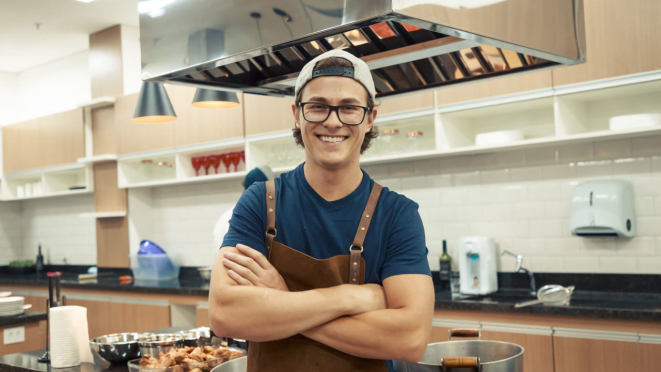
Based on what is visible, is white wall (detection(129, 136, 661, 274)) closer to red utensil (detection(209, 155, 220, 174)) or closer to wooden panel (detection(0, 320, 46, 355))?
wooden panel (detection(0, 320, 46, 355))

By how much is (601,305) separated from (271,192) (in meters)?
2.35

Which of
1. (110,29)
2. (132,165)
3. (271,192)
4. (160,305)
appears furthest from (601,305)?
(110,29)

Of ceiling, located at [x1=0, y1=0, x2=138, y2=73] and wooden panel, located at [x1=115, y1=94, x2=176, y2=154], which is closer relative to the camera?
ceiling, located at [x1=0, y1=0, x2=138, y2=73]

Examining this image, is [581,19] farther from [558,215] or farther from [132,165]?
[132,165]

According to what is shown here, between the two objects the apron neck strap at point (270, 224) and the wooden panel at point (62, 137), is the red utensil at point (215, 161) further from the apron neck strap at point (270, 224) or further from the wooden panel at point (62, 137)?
the apron neck strap at point (270, 224)

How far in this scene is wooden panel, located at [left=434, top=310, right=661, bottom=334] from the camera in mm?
2955

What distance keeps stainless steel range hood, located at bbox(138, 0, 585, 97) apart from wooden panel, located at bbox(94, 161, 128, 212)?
436 cm

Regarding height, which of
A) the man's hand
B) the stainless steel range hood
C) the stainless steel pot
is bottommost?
the stainless steel pot

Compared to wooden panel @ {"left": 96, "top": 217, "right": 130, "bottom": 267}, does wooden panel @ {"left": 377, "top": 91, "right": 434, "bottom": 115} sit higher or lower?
higher

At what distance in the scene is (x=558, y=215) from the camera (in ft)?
12.5

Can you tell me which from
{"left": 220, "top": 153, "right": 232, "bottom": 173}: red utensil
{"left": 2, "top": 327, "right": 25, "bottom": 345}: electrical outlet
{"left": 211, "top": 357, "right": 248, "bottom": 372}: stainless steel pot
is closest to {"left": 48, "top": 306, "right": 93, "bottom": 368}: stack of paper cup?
{"left": 211, "top": 357, "right": 248, "bottom": 372}: stainless steel pot

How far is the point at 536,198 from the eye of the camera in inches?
154

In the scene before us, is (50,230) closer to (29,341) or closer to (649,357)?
(29,341)

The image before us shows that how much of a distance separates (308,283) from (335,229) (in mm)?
149
